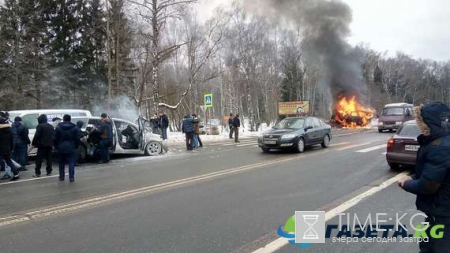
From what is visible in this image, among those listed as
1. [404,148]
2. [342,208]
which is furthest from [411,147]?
[342,208]

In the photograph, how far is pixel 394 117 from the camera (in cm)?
2617

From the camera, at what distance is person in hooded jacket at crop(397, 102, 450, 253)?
2.74 m

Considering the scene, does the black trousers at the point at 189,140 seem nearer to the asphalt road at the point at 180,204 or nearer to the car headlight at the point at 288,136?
the car headlight at the point at 288,136

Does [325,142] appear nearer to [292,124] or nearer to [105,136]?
[292,124]

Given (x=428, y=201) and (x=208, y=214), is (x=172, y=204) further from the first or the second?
(x=428, y=201)

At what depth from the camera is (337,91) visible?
34.1 meters

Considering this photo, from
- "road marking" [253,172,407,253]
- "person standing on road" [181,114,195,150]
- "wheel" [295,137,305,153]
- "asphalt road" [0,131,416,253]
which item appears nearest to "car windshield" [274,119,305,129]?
"wheel" [295,137,305,153]

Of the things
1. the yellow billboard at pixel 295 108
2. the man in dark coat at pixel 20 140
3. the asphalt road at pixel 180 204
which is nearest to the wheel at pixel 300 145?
the asphalt road at pixel 180 204

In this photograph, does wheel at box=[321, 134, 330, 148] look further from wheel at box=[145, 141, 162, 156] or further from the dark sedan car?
wheel at box=[145, 141, 162, 156]

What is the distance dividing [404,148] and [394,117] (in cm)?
1855

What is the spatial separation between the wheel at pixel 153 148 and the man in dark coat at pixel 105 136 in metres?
2.15

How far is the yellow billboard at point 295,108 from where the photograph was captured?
33.2 metres

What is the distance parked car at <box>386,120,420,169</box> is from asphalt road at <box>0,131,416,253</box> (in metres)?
0.42

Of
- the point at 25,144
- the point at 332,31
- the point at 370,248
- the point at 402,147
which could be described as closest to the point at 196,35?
the point at 332,31
